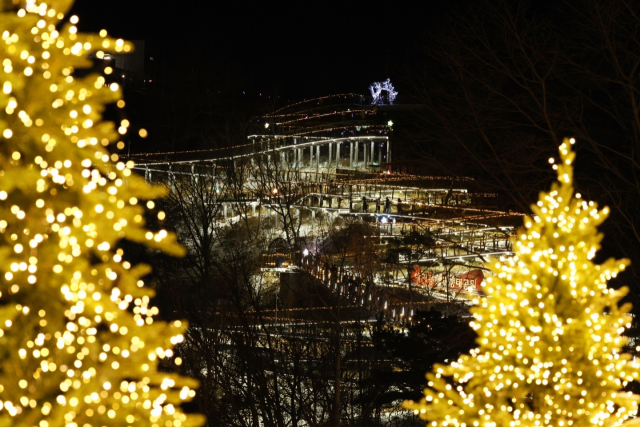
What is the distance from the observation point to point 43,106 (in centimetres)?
282

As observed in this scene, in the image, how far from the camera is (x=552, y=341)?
6.04 metres

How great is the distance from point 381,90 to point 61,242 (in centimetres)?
4891

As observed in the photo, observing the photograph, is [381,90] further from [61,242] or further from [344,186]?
[61,242]

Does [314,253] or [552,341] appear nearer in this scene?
[552,341]

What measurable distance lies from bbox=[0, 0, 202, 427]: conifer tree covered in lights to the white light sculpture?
4750cm

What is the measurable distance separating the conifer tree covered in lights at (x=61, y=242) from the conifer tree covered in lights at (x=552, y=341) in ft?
11.8

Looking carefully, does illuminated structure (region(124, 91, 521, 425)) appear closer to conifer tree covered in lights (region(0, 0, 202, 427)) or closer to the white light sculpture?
the white light sculpture

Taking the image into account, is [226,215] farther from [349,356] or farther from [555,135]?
[555,135]

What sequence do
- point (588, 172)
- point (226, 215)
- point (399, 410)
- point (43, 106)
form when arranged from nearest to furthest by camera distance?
1. point (43, 106)
2. point (588, 172)
3. point (399, 410)
4. point (226, 215)

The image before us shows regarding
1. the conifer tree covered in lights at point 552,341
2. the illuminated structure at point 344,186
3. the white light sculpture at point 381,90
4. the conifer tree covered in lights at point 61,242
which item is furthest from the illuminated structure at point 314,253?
the conifer tree covered in lights at point 61,242

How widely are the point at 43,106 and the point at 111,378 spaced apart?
42.3 inches

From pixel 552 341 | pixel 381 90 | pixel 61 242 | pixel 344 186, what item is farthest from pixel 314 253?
pixel 381 90

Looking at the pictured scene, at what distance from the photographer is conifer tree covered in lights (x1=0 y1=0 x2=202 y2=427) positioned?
9.00 feet

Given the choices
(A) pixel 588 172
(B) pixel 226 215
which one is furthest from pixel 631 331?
(B) pixel 226 215
